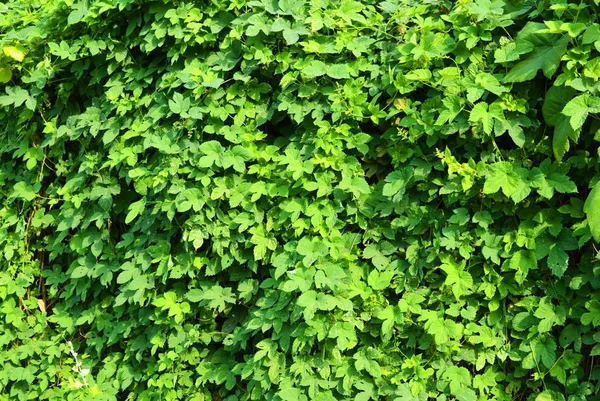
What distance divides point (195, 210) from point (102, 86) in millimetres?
1144

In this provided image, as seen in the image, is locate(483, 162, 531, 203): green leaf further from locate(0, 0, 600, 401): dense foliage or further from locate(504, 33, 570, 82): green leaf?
locate(504, 33, 570, 82): green leaf

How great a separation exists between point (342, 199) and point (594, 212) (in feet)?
3.42

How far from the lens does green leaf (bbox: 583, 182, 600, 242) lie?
2.68 metres

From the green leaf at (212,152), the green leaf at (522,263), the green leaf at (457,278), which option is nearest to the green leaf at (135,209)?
the green leaf at (212,152)

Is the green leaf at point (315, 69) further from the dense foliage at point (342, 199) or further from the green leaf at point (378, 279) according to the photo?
the green leaf at point (378, 279)

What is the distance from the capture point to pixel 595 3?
2824 mm

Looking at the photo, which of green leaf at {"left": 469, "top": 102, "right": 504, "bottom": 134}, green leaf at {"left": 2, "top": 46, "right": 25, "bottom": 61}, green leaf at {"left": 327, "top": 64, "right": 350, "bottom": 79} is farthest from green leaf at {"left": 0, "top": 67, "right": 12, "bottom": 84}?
green leaf at {"left": 469, "top": 102, "right": 504, "bottom": 134}

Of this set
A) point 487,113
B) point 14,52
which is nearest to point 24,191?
point 14,52

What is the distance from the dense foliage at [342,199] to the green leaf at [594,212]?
10 mm

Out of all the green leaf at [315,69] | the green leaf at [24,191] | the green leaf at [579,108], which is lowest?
the green leaf at [24,191]

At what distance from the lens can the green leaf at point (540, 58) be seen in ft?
9.32

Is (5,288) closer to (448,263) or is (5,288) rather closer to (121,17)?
(121,17)

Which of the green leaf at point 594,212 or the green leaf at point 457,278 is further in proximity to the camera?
the green leaf at point 457,278

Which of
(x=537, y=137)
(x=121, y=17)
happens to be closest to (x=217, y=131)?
(x=121, y=17)
